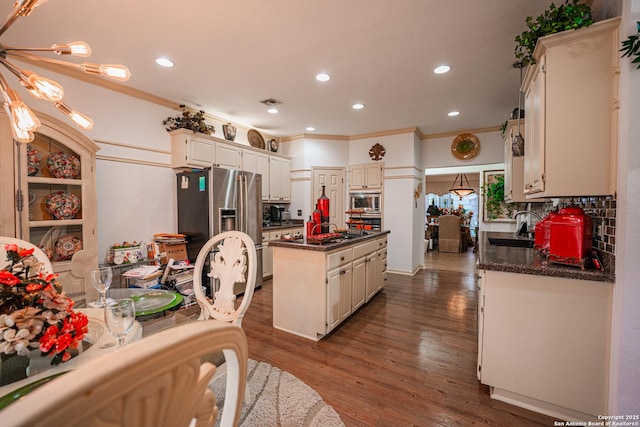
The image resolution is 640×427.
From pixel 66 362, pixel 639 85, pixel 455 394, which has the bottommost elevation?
pixel 455 394

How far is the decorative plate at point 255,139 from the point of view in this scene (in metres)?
5.03

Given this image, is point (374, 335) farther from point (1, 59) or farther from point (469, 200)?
point (469, 200)

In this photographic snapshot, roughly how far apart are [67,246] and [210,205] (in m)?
1.43

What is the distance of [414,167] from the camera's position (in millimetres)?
5051

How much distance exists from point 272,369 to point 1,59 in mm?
2473

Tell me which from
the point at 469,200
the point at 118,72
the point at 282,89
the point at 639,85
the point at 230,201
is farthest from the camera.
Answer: the point at 469,200

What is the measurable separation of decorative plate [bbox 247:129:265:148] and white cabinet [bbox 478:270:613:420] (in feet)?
14.3

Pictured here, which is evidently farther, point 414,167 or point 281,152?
point 281,152

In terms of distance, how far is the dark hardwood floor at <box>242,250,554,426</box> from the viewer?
1718mm

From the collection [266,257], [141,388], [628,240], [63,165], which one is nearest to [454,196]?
[266,257]

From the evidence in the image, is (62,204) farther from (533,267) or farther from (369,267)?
(533,267)

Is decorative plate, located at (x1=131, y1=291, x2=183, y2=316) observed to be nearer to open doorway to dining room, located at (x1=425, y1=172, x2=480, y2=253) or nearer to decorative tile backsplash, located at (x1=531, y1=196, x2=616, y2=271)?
decorative tile backsplash, located at (x1=531, y1=196, x2=616, y2=271)

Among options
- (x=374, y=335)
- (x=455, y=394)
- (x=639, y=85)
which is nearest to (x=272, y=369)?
(x=374, y=335)

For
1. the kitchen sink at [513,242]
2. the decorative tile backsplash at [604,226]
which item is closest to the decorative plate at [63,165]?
the decorative tile backsplash at [604,226]
